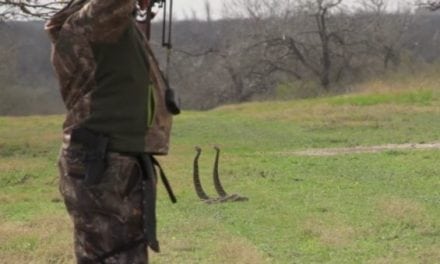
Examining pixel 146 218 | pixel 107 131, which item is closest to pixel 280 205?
pixel 146 218

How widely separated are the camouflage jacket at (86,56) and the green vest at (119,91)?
0.02 meters

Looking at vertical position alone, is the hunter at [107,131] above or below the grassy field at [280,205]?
above

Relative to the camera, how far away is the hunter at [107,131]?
2.65m

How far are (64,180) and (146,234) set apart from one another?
1.05 ft

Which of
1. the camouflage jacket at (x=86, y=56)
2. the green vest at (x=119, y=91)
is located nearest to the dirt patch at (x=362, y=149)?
the camouflage jacket at (x=86, y=56)

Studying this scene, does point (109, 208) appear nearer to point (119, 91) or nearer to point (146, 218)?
point (146, 218)

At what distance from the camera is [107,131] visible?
2.66 m

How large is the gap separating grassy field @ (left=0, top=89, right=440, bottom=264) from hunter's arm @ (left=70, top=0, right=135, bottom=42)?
287 cm

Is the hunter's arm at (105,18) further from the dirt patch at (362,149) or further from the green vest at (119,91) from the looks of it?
the dirt patch at (362,149)

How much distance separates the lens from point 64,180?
276cm

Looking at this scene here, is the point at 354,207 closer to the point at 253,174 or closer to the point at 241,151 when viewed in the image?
the point at 253,174

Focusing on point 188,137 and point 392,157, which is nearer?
point 392,157

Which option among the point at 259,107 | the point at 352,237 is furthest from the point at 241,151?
the point at 259,107

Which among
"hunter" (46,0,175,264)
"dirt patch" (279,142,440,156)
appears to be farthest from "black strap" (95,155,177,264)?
"dirt patch" (279,142,440,156)
